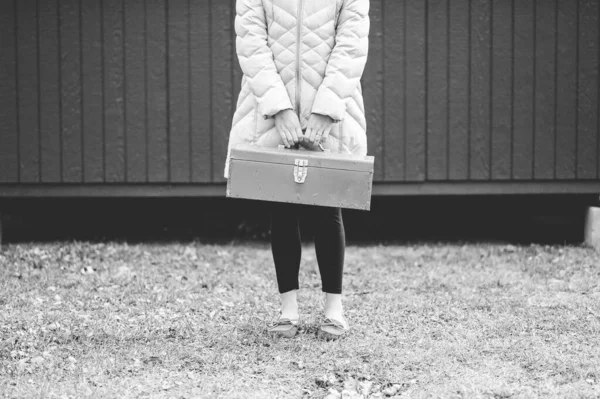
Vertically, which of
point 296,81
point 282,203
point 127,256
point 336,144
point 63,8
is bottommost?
point 127,256

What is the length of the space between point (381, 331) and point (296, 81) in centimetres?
132

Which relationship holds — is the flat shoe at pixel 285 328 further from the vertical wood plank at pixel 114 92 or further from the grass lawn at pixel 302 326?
the vertical wood plank at pixel 114 92

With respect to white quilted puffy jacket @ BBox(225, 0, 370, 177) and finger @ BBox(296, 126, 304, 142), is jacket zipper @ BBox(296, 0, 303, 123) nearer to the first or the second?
white quilted puffy jacket @ BBox(225, 0, 370, 177)

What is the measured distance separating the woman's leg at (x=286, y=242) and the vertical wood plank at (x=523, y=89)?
11.6 ft

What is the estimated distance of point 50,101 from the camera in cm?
662

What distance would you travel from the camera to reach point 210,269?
5.64 metres

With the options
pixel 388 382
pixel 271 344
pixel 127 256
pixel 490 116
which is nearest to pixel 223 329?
pixel 271 344

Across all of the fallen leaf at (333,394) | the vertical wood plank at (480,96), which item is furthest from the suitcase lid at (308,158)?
the vertical wood plank at (480,96)

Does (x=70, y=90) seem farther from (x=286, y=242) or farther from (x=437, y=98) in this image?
(x=286, y=242)

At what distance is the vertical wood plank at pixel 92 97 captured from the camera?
6574 millimetres

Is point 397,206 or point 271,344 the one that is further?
point 397,206

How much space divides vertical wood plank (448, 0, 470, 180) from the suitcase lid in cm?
336

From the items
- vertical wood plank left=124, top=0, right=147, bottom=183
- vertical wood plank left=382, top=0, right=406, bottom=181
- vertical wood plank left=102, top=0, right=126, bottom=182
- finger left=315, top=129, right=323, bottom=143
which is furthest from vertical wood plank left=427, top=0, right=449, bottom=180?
finger left=315, top=129, right=323, bottom=143

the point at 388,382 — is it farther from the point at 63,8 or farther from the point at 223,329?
the point at 63,8
